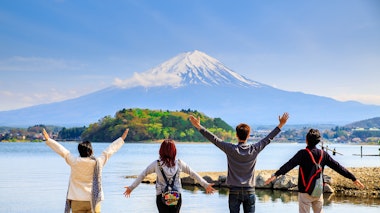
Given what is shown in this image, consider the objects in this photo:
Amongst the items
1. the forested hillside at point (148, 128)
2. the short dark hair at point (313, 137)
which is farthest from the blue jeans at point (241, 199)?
the forested hillside at point (148, 128)

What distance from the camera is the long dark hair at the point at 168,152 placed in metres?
7.73

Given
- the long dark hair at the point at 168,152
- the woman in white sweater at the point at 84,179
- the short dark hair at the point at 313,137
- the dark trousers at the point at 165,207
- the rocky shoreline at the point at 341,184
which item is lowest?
the rocky shoreline at the point at 341,184

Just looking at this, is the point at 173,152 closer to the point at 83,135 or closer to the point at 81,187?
the point at 81,187

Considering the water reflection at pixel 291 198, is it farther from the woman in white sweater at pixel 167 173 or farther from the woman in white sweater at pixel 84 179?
the woman in white sweater at pixel 84 179

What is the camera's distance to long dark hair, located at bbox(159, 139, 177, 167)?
7.73 metres

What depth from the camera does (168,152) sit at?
7.77m

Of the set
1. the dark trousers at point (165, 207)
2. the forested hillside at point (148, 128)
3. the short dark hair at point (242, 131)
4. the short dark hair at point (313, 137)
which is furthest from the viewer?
the forested hillside at point (148, 128)

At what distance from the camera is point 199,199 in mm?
20969

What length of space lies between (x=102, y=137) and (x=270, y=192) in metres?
133

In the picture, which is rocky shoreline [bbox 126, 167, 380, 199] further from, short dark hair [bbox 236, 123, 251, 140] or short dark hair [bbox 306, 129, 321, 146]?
short dark hair [bbox 236, 123, 251, 140]

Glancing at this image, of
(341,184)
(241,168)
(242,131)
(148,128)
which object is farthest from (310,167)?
(148,128)

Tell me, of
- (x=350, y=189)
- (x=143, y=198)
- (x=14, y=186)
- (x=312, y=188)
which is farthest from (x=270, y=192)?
(x=312, y=188)

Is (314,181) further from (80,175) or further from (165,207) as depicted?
(80,175)

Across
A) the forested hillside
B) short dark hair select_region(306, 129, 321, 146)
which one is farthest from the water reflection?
the forested hillside
